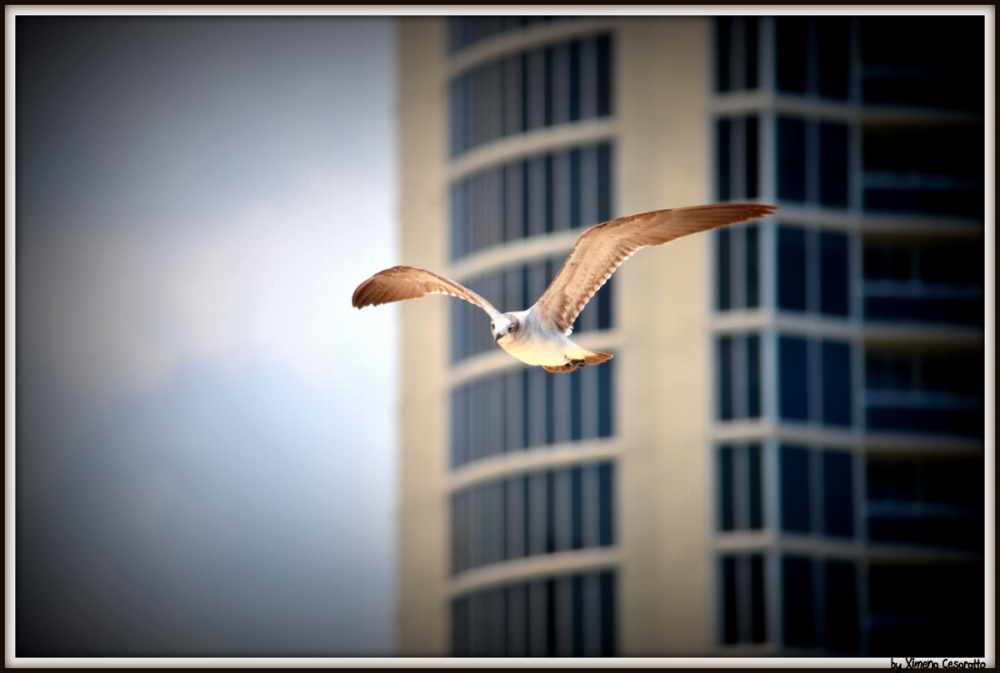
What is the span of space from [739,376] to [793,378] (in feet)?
2.72

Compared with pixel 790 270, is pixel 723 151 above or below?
above

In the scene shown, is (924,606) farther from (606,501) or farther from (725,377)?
(606,501)

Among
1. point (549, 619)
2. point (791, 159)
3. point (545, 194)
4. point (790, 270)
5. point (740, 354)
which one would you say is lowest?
point (549, 619)

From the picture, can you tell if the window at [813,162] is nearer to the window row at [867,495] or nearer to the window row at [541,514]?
the window row at [867,495]

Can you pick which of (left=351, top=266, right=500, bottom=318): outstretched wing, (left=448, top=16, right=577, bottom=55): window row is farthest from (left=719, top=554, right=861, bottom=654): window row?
(left=351, top=266, right=500, bottom=318): outstretched wing

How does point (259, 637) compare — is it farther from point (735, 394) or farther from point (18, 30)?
point (18, 30)

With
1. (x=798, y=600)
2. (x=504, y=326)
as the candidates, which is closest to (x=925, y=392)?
(x=798, y=600)

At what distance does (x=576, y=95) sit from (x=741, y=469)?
670 cm

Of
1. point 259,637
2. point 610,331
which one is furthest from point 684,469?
point 259,637

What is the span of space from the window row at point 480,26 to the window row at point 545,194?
217cm

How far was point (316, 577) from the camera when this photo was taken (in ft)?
87.2

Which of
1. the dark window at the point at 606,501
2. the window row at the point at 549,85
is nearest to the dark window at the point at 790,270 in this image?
the window row at the point at 549,85

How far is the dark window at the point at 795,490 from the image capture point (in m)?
22.2

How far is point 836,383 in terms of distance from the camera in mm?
23188
